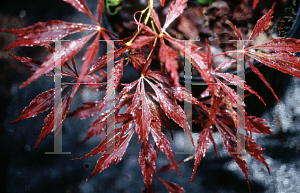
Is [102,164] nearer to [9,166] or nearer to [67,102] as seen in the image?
[67,102]

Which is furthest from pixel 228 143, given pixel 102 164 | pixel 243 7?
pixel 243 7

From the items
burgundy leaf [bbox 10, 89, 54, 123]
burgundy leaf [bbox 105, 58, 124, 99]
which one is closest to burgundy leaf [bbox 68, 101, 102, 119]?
burgundy leaf [bbox 10, 89, 54, 123]

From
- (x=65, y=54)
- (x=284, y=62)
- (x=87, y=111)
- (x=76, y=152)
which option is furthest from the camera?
(x=76, y=152)

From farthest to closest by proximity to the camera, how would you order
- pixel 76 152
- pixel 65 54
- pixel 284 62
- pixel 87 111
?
pixel 76 152 → pixel 87 111 → pixel 284 62 → pixel 65 54

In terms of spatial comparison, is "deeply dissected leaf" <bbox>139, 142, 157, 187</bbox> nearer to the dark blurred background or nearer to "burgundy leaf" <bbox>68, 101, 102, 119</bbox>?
"burgundy leaf" <bbox>68, 101, 102, 119</bbox>

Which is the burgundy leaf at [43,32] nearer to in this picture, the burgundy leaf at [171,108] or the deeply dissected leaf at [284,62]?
the burgundy leaf at [171,108]

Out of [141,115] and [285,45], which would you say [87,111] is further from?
[285,45]

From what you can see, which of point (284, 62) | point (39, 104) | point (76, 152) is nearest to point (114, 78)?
point (39, 104)
